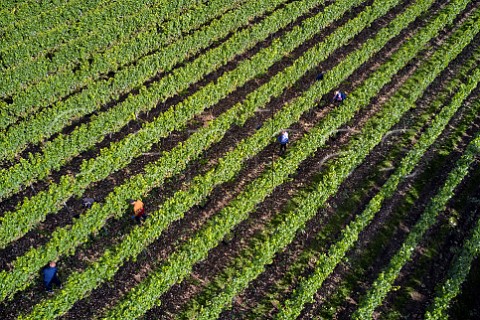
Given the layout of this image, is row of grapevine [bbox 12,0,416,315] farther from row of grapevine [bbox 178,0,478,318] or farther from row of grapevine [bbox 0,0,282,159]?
row of grapevine [bbox 0,0,282,159]

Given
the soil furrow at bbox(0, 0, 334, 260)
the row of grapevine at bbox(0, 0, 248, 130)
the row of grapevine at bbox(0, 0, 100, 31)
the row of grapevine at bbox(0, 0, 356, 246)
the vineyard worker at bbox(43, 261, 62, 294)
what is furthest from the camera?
the row of grapevine at bbox(0, 0, 100, 31)

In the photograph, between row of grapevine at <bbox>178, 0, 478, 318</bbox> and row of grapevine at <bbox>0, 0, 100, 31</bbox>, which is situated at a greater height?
row of grapevine at <bbox>0, 0, 100, 31</bbox>

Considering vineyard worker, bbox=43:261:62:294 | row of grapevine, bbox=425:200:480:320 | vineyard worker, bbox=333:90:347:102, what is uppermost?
vineyard worker, bbox=333:90:347:102

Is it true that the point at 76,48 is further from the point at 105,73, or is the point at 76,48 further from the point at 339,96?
the point at 339,96

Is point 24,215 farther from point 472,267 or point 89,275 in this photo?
point 472,267

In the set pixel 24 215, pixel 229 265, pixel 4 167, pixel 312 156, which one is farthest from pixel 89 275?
pixel 312 156

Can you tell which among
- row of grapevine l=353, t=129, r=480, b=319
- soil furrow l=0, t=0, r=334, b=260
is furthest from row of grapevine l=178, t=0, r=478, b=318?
soil furrow l=0, t=0, r=334, b=260

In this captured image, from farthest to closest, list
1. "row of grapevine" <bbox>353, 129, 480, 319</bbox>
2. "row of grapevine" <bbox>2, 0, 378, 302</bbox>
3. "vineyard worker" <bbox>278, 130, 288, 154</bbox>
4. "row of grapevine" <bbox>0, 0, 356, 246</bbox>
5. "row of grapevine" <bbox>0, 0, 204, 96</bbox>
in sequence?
"row of grapevine" <bbox>0, 0, 204, 96</bbox>, "vineyard worker" <bbox>278, 130, 288, 154</bbox>, "row of grapevine" <bbox>0, 0, 356, 246</bbox>, "row of grapevine" <bbox>2, 0, 378, 302</bbox>, "row of grapevine" <bbox>353, 129, 480, 319</bbox>

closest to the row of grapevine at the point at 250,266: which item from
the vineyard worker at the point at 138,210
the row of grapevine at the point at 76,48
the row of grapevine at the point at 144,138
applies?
the vineyard worker at the point at 138,210
